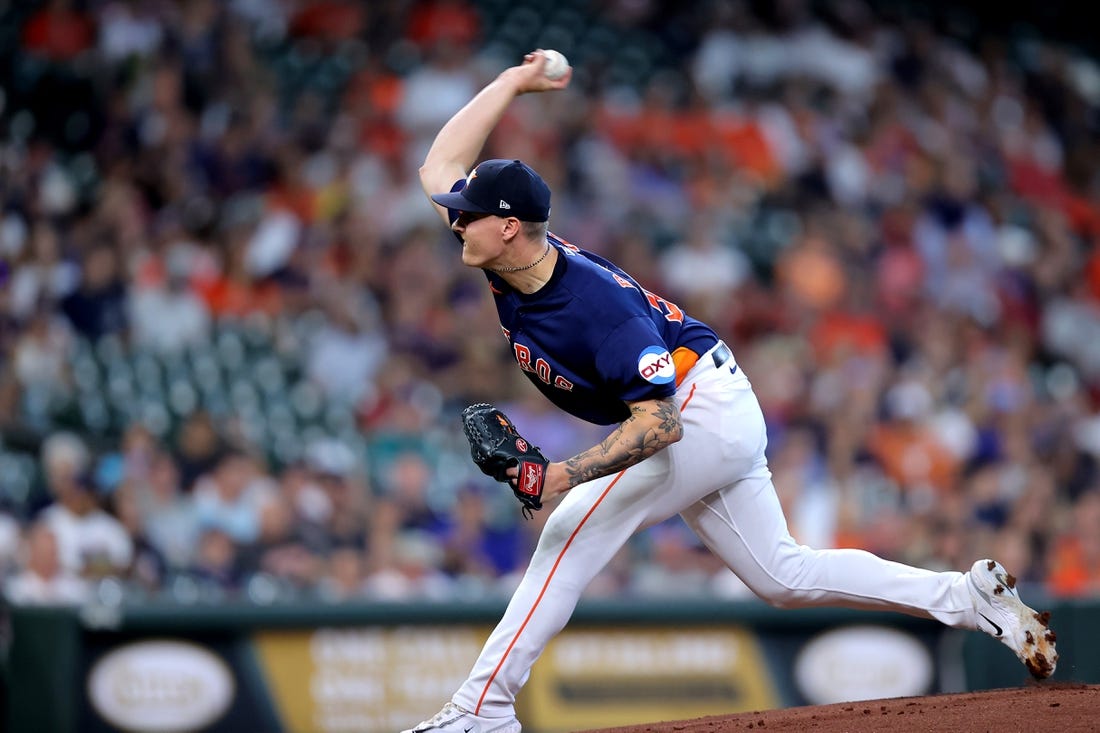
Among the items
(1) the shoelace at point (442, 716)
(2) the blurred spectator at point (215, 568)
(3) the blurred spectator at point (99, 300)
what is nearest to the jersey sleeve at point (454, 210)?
(1) the shoelace at point (442, 716)

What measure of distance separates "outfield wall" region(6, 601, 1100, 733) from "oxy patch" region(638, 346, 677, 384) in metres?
3.08

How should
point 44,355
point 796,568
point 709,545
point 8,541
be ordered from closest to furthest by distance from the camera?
point 796,568, point 709,545, point 8,541, point 44,355

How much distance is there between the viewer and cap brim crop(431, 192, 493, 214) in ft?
12.5

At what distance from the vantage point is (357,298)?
8.81 m

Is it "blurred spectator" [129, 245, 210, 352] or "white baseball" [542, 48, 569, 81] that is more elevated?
"white baseball" [542, 48, 569, 81]

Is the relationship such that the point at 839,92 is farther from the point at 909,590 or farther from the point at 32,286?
the point at 909,590

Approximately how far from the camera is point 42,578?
6961mm

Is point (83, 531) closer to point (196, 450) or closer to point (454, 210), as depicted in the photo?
point (196, 450)

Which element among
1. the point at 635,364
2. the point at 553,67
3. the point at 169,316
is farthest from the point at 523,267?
the point at 169,316

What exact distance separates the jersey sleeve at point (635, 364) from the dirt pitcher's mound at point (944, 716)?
1.04 meters

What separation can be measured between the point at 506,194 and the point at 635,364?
565mm

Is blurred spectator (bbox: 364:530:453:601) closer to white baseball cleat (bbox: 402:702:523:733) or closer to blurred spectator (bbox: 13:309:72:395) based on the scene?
blurred spectator (bbox: 13:309:72:395)

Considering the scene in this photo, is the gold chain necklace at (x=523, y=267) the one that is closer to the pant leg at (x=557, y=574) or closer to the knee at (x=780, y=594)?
the pant leg at (x=557, y=574)

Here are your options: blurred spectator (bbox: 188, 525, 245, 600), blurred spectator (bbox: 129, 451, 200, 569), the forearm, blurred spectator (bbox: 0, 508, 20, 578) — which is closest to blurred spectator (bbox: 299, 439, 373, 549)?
blurred spectator (bbox: 188, 525, 245, 600)
